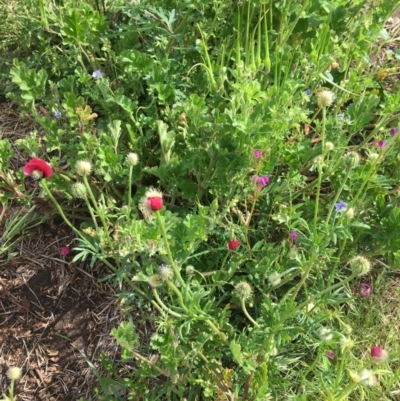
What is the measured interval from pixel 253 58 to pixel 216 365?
0.99 meters

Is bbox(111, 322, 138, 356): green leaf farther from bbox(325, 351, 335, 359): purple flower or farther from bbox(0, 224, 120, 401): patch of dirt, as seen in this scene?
bbox(325, 351, 335, 359): purple flower

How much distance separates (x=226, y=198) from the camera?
170cm

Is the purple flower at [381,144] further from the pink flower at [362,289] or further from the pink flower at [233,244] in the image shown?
the pink flower at [233,244]

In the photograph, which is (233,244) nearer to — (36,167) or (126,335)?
(126,335)

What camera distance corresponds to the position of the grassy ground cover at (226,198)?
1450 millimetres

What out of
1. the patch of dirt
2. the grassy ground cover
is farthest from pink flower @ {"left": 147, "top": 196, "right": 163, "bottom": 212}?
the patch of dirt

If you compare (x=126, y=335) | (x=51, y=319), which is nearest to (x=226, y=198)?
(x=126, y=335)

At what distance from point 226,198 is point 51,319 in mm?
746

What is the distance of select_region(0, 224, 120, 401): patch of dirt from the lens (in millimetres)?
1725

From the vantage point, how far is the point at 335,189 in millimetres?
1762

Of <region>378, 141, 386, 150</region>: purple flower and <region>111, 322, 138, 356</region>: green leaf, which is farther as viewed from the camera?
<region>378, 141, 386, 150</region>: purple flower

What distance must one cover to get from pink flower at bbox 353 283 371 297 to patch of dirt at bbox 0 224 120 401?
0.84 meters

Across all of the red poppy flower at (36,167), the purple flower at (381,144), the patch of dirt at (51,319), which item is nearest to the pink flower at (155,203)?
the red poppy flower at (36,167)

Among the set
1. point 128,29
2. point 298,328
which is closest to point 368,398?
point 298,328
